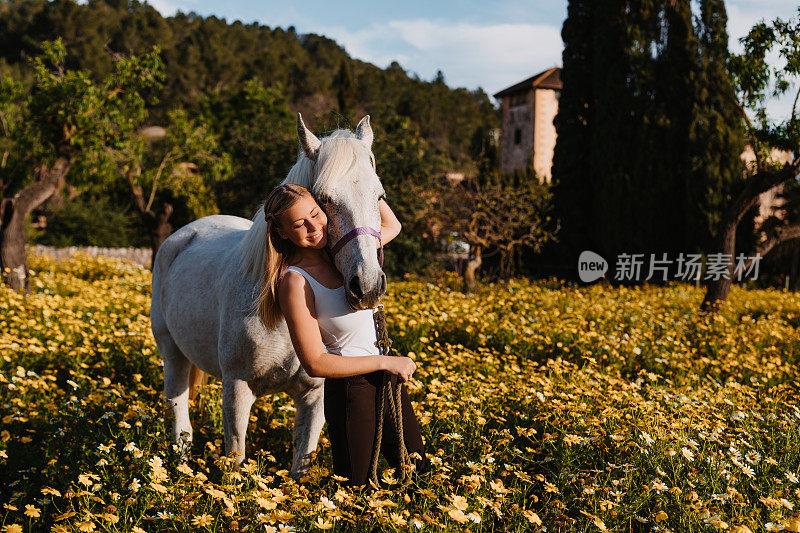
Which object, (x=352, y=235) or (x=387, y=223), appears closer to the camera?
(x=352, y=235)

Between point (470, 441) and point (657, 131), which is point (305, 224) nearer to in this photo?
point (470, 441)

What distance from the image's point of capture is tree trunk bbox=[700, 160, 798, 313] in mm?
9367

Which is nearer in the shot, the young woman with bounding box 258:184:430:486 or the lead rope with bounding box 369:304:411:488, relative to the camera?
the young woman with bounding box 258:184:430:486

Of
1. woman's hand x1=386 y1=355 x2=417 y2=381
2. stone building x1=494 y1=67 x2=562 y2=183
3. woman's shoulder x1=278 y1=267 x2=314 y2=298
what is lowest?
woman's hand x1=386 y1=355 x2=417 y2=381

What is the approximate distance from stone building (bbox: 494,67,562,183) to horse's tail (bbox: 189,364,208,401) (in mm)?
36656

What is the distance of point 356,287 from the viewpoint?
208 centimetres

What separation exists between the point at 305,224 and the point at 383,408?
0.82m

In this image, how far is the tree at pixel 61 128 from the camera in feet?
34.7

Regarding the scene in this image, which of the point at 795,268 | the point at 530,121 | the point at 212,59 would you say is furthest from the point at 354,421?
the point at 212,59

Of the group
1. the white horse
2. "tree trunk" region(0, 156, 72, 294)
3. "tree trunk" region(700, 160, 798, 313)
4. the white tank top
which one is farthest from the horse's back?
"tree trunk" region(700, 160, 798, 313)

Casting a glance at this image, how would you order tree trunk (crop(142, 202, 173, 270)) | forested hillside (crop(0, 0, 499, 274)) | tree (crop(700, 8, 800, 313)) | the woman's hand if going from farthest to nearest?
forested hillside (crop(0, 0, 499, 274)) → tree trunk (crop(142, 202, 173, 270)) → tree (crop(700, 8, 800, 313)) → the woman's hand

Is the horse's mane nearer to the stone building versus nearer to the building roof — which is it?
the stone building

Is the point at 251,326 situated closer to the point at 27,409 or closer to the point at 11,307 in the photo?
the point at 27,409

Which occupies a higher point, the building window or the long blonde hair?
the building window
